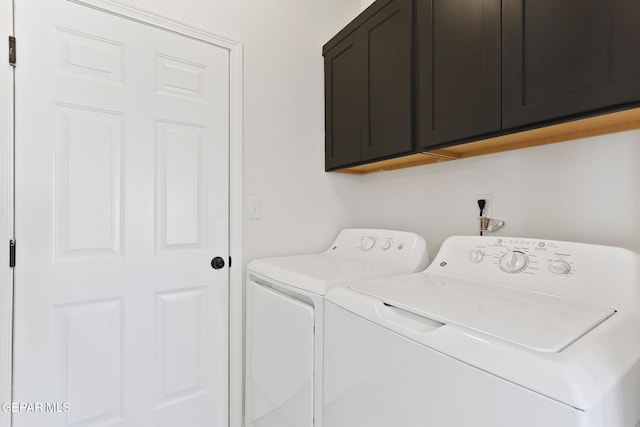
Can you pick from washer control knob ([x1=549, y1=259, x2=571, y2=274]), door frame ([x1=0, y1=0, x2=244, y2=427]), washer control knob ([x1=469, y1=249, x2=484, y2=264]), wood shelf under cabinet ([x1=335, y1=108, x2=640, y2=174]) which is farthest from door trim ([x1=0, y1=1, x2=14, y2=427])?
washer control knob ([x1=549, y1=259, x2=571, y2=274])

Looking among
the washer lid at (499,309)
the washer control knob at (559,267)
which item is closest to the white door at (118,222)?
the washer lid at (499,309)

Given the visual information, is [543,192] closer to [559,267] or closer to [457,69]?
[559,267]

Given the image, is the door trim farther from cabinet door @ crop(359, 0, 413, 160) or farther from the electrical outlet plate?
the electrical outlet plate

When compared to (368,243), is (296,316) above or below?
below

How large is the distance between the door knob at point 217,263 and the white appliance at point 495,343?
2.49ft

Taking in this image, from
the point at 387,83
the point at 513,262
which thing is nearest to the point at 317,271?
the point at 513,262

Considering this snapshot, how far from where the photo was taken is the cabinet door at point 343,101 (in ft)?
5.39

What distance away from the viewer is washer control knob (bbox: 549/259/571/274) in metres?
0.92

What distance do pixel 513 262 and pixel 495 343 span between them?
545 millimetres

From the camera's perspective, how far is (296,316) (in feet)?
3.74

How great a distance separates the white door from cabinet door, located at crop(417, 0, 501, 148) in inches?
39.1

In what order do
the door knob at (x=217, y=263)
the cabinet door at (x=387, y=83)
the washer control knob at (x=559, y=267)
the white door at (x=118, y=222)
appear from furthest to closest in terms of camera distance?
1. the door knob at (x=217, y=263)
2. the cabinet door at (x=387, y=83)
3. the white door at (x=118, y=222)
4. the washer control knob at (x=559, y=267)

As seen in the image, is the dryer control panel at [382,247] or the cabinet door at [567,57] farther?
the dryer control panel at [382,247]

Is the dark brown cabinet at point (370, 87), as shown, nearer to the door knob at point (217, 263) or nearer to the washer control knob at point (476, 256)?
the washer control knob at point (476, 256)
